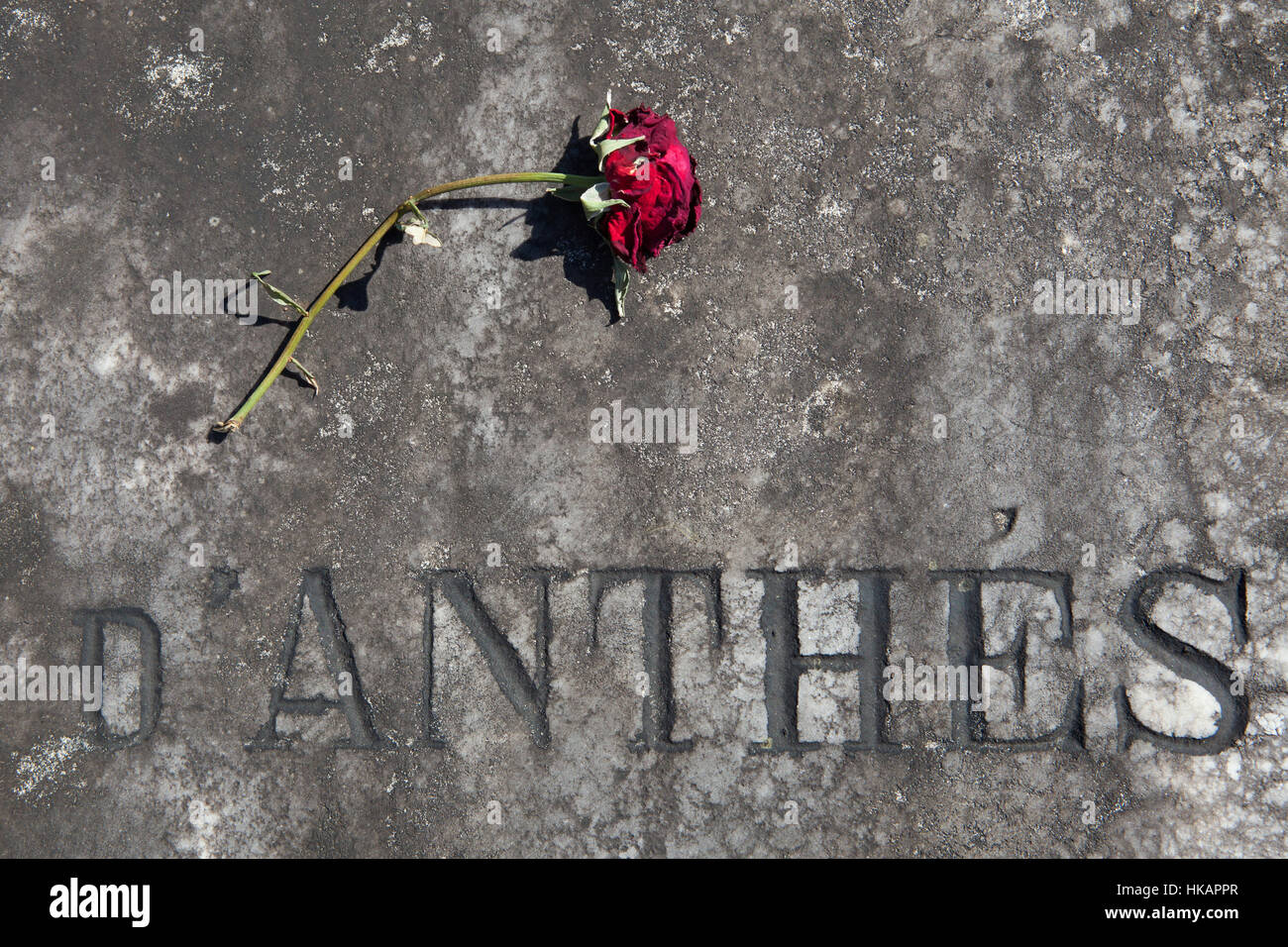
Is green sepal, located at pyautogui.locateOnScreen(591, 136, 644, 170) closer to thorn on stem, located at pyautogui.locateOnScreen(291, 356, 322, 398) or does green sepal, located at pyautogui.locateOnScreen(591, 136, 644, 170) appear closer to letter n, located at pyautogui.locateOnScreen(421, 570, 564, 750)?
thorn on stem, located at pyautogui.locateOnScreen(291, 356, 322, 398)

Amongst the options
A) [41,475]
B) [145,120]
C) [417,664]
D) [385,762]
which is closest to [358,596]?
[417,664]

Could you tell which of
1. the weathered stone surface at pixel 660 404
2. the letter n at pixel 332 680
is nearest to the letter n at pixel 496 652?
the weathered stone surface at pixel 660 404

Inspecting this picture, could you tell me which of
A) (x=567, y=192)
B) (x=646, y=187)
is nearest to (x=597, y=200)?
(x=646, y=187)

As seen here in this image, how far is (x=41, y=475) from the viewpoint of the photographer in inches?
121

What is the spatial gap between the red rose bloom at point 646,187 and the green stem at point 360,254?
203 mm

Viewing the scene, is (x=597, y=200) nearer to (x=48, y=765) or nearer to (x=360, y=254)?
(x=360, y=254)

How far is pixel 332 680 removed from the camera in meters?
3.02

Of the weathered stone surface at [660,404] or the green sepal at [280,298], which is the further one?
the weathered stone surface at [660,404]

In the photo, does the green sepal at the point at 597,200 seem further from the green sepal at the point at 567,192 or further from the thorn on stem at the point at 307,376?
the thorn on stem at the point at 307,376

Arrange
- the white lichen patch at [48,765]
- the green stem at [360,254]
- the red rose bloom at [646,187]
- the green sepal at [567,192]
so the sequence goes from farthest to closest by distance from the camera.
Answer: the white lichen patch at [48,765], the green sepal at [567,192], the green stem at [360,254], the red rose bloom at [646,187]

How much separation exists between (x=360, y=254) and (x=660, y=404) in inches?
45.8

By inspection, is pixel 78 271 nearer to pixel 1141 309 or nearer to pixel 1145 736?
pixel 1141 309

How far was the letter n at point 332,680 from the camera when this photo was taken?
302cm

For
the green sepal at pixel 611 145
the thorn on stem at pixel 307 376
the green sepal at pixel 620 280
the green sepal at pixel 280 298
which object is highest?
the green sepal at pixel 611 145
